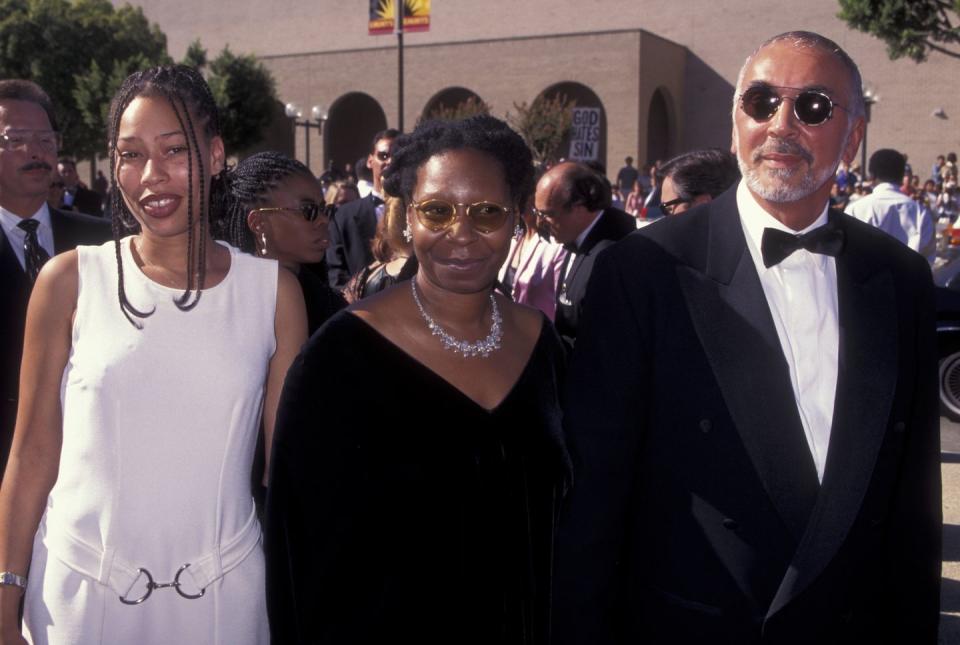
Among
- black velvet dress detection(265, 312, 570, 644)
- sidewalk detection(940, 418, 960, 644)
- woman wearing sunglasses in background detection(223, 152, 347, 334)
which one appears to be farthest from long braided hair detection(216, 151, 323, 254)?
sidewalk detection(940, 418, 960, 644)

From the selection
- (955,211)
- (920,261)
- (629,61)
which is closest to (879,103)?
(629,61)

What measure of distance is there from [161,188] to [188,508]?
761 millimetres

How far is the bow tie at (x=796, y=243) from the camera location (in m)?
2.31

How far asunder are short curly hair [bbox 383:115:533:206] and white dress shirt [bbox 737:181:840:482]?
59 centimetres

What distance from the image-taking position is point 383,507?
2.21 metres

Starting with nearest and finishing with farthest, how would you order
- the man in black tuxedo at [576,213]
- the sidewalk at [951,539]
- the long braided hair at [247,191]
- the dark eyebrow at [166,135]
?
the dark eyebrow at [166,135] < the long braided hair at [247,191] < the sidewalk at [951,539] < the man in black tuxedo at [576,213]

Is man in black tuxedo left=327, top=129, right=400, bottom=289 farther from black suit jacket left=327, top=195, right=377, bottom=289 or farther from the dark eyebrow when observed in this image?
the dark eyebrow

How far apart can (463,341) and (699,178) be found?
3158mm

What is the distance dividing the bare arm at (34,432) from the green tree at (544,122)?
2655cm

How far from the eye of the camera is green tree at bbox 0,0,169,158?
3750 cm

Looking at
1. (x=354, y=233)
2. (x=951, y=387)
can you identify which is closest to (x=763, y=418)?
(x=354, y=233)

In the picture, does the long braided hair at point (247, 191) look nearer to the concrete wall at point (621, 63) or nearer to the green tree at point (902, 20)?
the green tree at point (902, 20)

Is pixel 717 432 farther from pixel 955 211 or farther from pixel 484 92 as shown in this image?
pixel 484 92

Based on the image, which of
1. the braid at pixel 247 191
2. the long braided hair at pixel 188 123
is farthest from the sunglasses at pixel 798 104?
the braid at pixel 247 191
